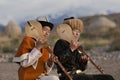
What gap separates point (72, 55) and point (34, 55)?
3.58ft

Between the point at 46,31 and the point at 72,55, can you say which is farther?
the point at 72,55

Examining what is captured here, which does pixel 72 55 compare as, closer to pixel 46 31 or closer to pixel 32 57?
pixel 46 31

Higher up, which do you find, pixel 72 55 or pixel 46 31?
pixel 46 31

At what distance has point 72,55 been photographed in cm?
903

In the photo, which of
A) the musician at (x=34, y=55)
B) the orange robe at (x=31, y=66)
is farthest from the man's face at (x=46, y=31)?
the orange robe at (x=31, y=66)

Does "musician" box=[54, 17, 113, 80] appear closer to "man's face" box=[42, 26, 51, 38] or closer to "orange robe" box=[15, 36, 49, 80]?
"man's face" box=[42, 26, 51, 38]

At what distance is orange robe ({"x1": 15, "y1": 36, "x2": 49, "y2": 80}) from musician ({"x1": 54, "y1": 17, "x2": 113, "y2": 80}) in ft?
1.54

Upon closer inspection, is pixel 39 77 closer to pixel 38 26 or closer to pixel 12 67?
pixel 38 26

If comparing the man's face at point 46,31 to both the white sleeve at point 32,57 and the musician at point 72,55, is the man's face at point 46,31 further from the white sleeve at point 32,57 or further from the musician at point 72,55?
the white sleeve at point 32,57

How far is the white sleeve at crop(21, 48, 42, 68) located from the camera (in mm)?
8102

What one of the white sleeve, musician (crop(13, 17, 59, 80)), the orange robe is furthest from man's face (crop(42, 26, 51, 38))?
the white sleeve

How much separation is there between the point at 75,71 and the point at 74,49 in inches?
20.3

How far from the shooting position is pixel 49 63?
850 centimetres

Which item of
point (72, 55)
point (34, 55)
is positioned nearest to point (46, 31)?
point (34, 55)
